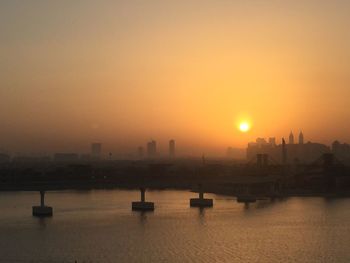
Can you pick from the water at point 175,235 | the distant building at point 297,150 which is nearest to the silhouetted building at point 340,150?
the distant building at point 297,150

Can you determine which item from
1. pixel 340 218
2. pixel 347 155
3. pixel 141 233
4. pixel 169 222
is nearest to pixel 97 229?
pixel 141 233

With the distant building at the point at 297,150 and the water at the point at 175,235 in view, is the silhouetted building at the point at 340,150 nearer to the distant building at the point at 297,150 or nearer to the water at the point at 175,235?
the distant building at the point at 297,150

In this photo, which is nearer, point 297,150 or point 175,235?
point 175,235

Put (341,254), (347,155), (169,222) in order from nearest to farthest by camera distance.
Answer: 1. (341,254)
2. (169,222)
3. (347,155)

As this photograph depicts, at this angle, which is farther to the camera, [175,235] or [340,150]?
[340,150]

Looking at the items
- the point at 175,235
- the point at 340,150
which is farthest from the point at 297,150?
the point at 175,235

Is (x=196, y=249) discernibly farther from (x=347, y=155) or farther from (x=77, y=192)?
(x=347, y=155)

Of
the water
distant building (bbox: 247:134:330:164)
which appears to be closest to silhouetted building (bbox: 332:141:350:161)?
distant building (bbox: 247:134:330:164)

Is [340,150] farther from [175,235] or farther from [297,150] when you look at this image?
[175,235]
